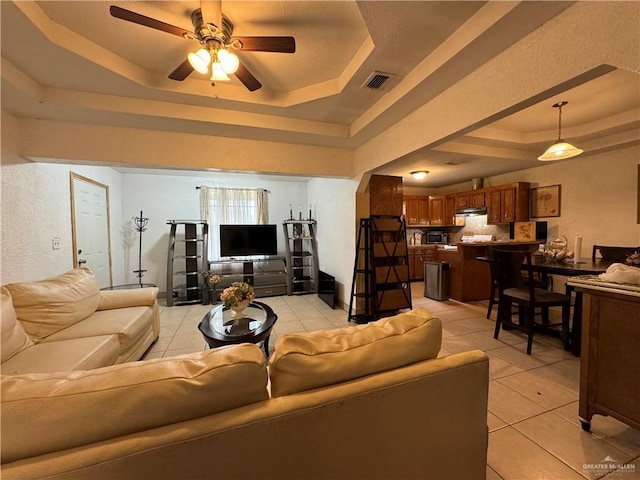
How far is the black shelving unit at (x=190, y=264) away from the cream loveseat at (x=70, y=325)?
181 cm

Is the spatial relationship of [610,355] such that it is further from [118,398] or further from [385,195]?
[385,195]

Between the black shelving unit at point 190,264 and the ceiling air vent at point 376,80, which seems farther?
the black shelving unit at point 190,264

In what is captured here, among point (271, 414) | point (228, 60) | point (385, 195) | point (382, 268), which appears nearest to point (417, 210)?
point (385, 195)

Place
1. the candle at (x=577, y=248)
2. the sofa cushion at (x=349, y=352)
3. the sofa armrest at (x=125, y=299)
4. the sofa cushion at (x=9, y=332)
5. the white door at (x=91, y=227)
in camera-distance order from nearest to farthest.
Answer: the sofa cushion at (x=349, y=352) < the sofa cushion at (x=9, y=332) < the sofa armrest at (x=125, y=299) < the candle at (x=577, y=248) < the white door at (x=91, y=227)

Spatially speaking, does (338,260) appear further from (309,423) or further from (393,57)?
(309,423)

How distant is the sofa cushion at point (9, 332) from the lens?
163 cm

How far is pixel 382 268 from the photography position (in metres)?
3.63

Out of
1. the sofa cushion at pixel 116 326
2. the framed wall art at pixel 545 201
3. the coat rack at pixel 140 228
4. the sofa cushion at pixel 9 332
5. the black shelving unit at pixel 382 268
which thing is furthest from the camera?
the coat rack at pixel 140 228

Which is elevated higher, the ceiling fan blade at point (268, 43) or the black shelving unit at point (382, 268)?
the ceiling fan blade at point (268, 43)

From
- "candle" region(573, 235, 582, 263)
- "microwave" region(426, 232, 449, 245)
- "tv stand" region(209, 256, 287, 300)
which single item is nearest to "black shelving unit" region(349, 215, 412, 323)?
"candle" region(573, 235, 582, 263)

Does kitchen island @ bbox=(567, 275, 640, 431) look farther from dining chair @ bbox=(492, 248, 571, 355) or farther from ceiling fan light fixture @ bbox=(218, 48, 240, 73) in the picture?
ceiling fan light fixture @ bbox=(218, 48, 240, 73)

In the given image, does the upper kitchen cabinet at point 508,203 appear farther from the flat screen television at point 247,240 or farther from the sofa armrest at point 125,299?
the sofa armrest at point 125,299

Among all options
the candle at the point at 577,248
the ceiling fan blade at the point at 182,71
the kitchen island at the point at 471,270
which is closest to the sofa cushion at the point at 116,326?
the ceiling fan blade at the point at 182,71

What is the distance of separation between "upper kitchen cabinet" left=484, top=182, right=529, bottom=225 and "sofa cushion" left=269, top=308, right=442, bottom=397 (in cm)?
459
